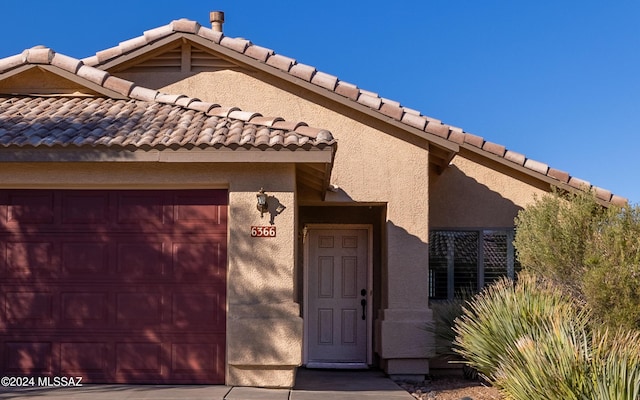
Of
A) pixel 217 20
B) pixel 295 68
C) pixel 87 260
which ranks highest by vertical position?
pixel 217 20

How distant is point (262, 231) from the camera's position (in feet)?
37.6

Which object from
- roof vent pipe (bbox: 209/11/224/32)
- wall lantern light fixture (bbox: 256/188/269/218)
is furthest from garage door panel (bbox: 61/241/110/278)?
roof vent pipe (bbox: 209/11/224/32)

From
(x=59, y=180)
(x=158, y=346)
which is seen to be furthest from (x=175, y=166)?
(x=158, y=346)

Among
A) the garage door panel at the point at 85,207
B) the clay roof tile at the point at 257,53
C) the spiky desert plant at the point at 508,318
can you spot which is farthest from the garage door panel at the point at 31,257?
the spiky desert plant at the point at 508,318

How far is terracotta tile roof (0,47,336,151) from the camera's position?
11148mm

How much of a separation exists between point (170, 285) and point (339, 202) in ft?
13.1

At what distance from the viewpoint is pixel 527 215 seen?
14141 mm

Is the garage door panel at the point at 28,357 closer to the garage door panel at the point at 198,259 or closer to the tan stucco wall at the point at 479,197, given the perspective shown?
the garage door panel at the point at 198,259

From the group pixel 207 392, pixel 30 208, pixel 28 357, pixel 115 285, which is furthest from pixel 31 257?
pixel 207 392

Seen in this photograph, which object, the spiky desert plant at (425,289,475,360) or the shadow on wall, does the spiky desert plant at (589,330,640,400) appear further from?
the shadow on wall

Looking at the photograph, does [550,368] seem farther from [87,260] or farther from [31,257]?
[31,257]

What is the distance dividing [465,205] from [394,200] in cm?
195

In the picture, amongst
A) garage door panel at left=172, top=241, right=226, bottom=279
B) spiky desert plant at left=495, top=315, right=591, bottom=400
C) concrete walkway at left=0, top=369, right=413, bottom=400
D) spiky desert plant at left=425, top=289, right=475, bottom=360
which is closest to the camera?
spiky desert plant at left=495, top=315, right=591, bottom=400

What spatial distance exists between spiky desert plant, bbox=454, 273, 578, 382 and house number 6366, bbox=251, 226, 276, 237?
3020 millimetres
